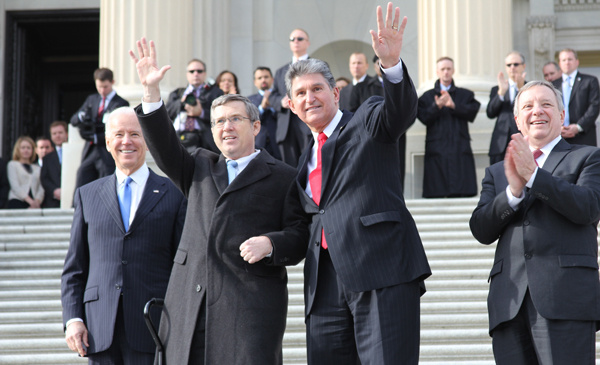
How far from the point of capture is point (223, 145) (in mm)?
4301

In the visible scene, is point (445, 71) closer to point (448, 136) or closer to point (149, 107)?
point (448, 136)

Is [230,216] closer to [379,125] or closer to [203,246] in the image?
[203,246]

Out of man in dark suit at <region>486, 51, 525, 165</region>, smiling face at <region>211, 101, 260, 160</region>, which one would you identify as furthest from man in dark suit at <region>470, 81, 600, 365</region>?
man in dark suit at <region>486, 51, 525, 165</region>

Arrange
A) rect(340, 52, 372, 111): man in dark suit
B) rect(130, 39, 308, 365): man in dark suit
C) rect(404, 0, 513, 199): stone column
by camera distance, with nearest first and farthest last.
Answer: rect(130, 39, 308, 365): man in dark suit < rect(340, 52, 372, 111): man in dark suit < rect(404, 0, 513, 199): stone column

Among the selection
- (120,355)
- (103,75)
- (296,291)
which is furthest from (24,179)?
(120,355)

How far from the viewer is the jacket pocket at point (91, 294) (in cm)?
442

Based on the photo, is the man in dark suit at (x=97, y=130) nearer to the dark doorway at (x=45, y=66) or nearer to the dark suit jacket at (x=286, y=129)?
the dark suit jacket at (x=286, y=129)

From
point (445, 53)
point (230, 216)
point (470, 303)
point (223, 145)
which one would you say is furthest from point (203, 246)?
point (445, 53)

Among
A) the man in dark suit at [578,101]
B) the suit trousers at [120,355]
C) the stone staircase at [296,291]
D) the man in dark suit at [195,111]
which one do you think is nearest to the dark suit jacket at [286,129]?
the man in dark suit at [195,111]

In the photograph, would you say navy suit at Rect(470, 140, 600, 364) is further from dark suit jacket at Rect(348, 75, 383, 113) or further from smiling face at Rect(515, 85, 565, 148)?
dark suit jacket at Rect(348, 75, 383, 113)

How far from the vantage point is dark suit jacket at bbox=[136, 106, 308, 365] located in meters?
4.03

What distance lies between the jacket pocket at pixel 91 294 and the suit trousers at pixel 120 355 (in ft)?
0.53

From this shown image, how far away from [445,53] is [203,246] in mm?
8285

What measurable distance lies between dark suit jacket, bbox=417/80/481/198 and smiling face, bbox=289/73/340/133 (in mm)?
6225
